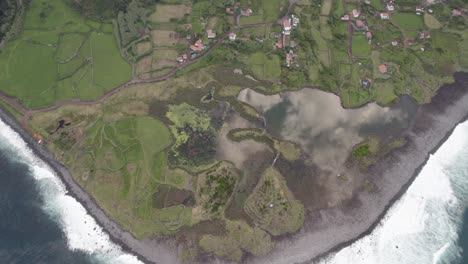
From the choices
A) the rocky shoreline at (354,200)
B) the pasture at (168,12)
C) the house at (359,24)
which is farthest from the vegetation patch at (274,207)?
the pasture at (168,12)

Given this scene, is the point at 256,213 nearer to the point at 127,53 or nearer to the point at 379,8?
the point at 127,53

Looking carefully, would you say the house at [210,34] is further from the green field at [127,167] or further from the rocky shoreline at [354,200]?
the rocky shoreline at [354,200]

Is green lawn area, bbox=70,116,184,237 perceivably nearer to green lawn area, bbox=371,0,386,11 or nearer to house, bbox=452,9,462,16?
green lawn area, bbox=371,0,386,11

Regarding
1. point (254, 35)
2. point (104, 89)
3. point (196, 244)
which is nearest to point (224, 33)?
point (254, 35)

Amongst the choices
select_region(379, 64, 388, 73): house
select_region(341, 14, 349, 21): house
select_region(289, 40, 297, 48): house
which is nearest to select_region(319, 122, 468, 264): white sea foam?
select_region(379, 64, 388, 73): house

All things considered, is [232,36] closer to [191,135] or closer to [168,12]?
[168,12]

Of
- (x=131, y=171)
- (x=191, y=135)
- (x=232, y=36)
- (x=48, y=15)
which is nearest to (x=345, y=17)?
(x=232, y=36)
